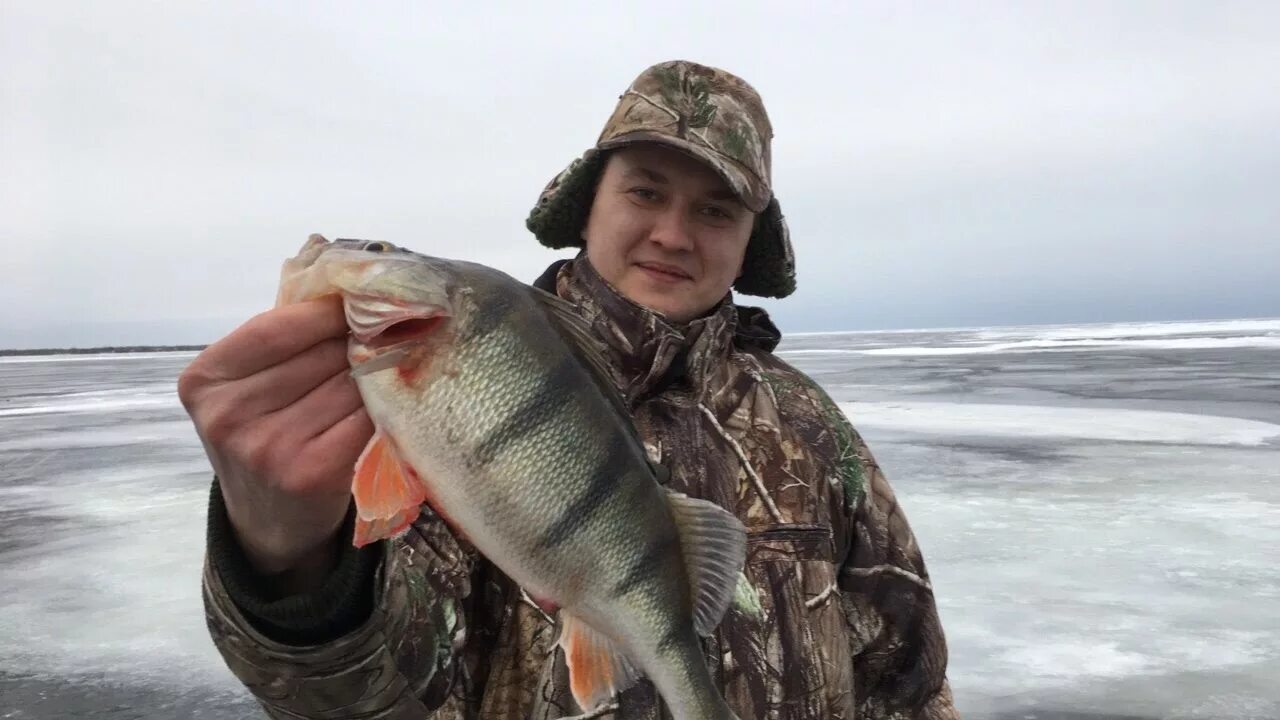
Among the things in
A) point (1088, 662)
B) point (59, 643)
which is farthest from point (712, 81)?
point (59, 643)

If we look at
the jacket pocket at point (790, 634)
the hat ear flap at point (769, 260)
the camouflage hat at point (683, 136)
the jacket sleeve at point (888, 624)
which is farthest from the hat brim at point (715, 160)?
the jacket pocket at point (790, 634)

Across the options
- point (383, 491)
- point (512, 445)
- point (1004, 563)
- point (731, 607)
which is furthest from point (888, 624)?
point (1004, 563)

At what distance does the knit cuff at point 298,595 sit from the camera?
1.38 meters

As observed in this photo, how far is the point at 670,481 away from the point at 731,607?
31cm

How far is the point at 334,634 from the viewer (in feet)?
4.78

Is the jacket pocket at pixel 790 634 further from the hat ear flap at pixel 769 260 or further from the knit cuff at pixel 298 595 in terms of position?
the hat ear flap at pixel 769 260

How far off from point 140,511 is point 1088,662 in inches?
256

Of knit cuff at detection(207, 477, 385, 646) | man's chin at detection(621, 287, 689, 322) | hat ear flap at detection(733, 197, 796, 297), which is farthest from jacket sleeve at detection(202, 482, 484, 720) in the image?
hat ear flap at detection(733, 197, 796, 297)

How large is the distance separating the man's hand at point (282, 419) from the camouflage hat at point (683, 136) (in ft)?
3.93

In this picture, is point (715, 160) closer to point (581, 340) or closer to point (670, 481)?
point (670, 481)

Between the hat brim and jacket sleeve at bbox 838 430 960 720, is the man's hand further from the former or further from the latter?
jacket sleeve at bbox 838 430 960 720

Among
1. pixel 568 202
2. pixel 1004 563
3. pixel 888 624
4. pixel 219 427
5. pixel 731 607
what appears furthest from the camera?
pixel 1004 563

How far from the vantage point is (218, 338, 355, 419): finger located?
1219mm

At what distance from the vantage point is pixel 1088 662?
403 centimetres
